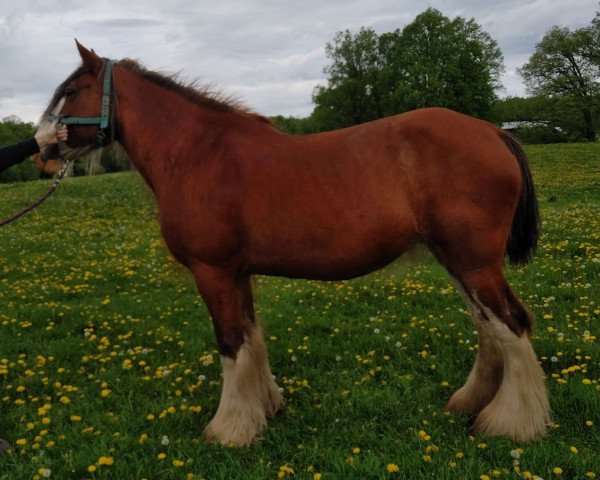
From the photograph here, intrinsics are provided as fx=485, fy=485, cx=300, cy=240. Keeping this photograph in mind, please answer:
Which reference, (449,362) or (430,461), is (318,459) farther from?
(449,362)

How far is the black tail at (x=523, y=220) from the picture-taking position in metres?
4.26

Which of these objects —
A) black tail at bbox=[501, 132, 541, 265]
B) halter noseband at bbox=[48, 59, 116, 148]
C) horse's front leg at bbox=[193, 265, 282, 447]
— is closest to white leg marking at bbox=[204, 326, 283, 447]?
horse's front leg at bbox=[193, 265, 282, 447]

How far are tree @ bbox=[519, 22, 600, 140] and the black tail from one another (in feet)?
160

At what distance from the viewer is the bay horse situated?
12.8ft

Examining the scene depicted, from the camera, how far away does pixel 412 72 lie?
48188 mm

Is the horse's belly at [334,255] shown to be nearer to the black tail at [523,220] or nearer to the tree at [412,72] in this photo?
the black tail at [523,220]

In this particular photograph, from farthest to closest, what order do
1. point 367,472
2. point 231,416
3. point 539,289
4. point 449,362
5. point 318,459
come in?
point 539,289 < point 449,362 < point 231,416 < point 318,459 < point 367,472

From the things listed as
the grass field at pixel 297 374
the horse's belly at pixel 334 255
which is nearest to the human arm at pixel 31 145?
the grass field at pixel 297 374

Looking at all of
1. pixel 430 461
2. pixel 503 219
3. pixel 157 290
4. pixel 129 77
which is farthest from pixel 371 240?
pixel 157 290

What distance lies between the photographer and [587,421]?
13.3 ft

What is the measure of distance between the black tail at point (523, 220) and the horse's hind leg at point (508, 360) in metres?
0.52

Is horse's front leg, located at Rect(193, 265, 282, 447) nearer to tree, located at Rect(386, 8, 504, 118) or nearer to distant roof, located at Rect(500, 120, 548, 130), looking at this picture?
tree, located at Rect(386, 8, 504, 118)

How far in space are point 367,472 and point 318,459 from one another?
17.6 inches

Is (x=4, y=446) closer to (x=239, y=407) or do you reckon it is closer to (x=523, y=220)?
(x=239, y=407)
